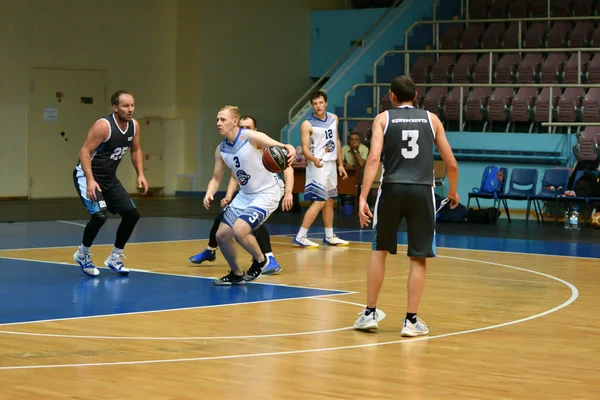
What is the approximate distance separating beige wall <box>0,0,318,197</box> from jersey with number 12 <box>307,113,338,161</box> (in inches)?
395

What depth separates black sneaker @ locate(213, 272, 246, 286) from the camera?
396 inches

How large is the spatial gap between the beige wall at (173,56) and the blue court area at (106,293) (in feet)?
37.9

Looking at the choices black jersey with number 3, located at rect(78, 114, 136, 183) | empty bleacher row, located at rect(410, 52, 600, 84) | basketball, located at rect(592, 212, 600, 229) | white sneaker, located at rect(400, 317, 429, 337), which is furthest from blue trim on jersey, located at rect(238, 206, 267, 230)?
empty bleacher row, located at rect(410, 52, 600, 84)

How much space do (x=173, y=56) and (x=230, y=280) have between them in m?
15.1

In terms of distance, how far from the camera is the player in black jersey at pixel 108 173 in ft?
34.0

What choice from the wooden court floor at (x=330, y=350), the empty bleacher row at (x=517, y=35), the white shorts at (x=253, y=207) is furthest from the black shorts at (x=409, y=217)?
the empty bleacher row at (x=517, y=35)

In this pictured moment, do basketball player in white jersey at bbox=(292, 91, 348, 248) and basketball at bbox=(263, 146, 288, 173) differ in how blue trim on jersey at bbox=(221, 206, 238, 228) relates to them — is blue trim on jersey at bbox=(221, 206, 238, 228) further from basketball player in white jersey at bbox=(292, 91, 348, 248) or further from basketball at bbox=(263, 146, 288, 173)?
basketball player in white jersey at bbox=(292, 91, 348, 248)

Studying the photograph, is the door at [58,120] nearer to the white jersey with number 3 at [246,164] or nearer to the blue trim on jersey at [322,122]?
the blue trim on jersey at [322,122]

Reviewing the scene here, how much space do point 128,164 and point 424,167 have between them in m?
17.2

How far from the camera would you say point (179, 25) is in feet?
80.2

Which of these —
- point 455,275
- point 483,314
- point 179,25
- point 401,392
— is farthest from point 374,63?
point 401,392

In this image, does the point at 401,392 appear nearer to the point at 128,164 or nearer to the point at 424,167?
the point at 424,167

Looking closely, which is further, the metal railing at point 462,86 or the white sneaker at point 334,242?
the metal railing at point 462,86

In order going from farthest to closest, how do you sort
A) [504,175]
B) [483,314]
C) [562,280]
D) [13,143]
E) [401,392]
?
[13,143], [504,175], [562,280], [483,314], [401,392]
